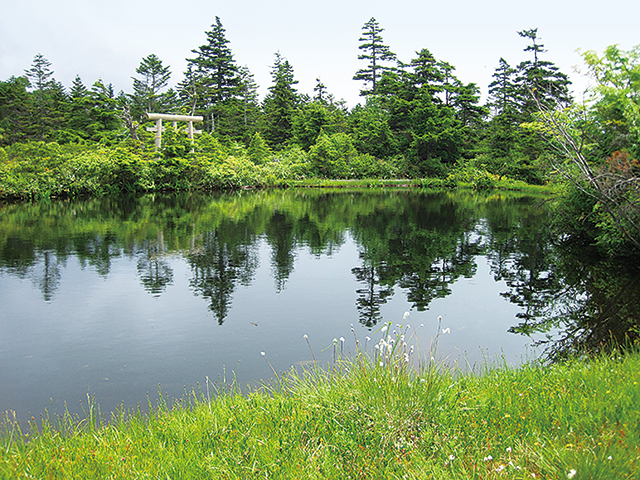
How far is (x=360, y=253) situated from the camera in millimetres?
12016

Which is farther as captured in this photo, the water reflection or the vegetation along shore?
the water reflection

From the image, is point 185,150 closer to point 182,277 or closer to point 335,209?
point 335,209

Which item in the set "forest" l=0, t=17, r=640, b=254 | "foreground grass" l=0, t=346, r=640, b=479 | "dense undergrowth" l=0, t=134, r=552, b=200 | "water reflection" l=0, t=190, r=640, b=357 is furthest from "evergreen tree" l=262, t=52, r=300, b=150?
"foreground grass" l=0, t=346, r=640, b=479

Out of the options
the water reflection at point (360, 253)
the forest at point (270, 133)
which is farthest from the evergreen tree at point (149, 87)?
the water reflection at point (360, 253)

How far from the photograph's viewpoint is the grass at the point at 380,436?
8.75 ft

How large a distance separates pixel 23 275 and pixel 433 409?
869 centimetres

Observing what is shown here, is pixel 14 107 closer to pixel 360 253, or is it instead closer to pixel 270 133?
pixel 270 133

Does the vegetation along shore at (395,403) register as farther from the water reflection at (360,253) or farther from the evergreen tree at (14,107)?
the evergreen tree at (14,107)

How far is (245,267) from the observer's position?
1012cm

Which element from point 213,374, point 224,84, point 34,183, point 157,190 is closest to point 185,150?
point 157,190

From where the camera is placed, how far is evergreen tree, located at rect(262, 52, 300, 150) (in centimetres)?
5034

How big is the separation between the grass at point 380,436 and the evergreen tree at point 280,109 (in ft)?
153

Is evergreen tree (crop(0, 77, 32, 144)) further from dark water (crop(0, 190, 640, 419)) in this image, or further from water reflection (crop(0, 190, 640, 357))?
dark water (crop(0, 190, 640, 419))

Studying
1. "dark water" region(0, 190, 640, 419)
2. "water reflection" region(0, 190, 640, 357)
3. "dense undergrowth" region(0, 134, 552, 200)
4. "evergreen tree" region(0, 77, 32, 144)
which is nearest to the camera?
"dark water" region(0, 190, 640, 419)
